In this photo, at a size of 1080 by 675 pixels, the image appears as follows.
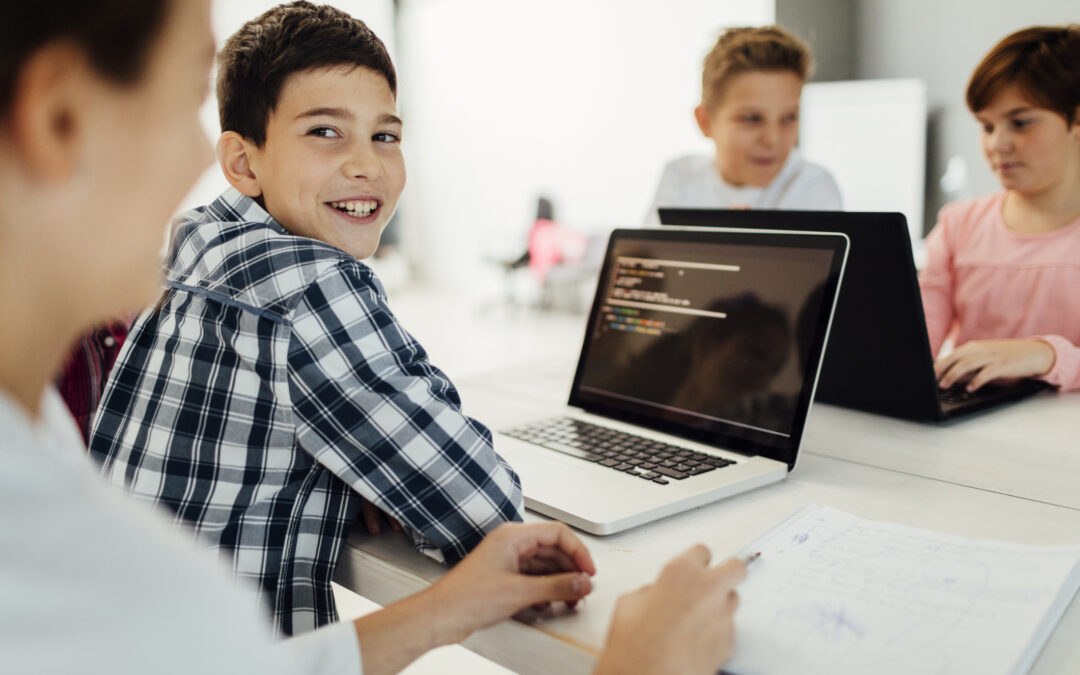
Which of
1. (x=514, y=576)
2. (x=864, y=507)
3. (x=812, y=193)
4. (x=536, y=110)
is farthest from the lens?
(x=536, y=110)

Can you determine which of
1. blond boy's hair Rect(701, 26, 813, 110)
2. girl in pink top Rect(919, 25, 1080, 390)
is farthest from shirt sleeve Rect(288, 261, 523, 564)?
blond boy's hair Rect(701, 26, 813, 110)

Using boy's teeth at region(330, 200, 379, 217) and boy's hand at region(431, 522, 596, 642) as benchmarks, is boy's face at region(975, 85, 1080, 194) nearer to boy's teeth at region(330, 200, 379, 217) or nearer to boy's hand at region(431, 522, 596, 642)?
boy's teeth at region(330, 200, 379, 217)

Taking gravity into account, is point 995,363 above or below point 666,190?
below

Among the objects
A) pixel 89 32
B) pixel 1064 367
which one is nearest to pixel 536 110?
pixel 1064 367

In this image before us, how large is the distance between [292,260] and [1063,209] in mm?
1704

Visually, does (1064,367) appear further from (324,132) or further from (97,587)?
(97,587)

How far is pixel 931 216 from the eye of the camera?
5.27 meters

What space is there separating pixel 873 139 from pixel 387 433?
4966 mm

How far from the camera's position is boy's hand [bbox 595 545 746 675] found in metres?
0.61

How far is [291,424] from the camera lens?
911mm

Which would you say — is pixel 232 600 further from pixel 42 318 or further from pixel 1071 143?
pixel 1071 143

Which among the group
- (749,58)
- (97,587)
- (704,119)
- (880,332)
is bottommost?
(880,332)

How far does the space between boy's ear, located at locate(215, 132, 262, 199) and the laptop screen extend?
55cm

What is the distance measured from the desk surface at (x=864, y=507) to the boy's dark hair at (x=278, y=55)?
54 centimetres
